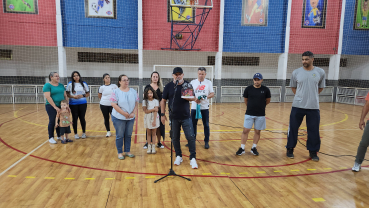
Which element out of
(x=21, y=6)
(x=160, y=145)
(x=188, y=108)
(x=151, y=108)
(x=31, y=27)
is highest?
(x=21, y=6)

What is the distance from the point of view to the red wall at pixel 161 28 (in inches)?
539

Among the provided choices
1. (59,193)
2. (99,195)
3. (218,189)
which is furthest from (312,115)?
(59,193)

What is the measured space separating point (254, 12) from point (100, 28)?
9.15m

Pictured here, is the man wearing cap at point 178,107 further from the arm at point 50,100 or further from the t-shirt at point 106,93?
the arm at point 50,100

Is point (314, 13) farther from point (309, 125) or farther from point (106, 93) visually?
point (106, 93)

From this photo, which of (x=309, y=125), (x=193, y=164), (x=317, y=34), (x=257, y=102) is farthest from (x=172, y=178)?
(x=317, y=34)

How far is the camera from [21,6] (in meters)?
12.4

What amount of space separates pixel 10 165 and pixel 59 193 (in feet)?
5.57

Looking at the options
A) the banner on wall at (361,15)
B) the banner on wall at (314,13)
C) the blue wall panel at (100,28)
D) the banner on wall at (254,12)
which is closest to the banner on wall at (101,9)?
the blue wall panel at (100,28)

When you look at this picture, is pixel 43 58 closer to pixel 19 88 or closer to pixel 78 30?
pixel 19 88

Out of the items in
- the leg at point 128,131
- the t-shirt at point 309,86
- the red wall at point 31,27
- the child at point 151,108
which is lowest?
the leg at point 128,131

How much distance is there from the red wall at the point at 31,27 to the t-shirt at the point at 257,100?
12353 mm

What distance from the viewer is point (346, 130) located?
7.23 m

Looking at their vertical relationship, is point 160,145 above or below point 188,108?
below
